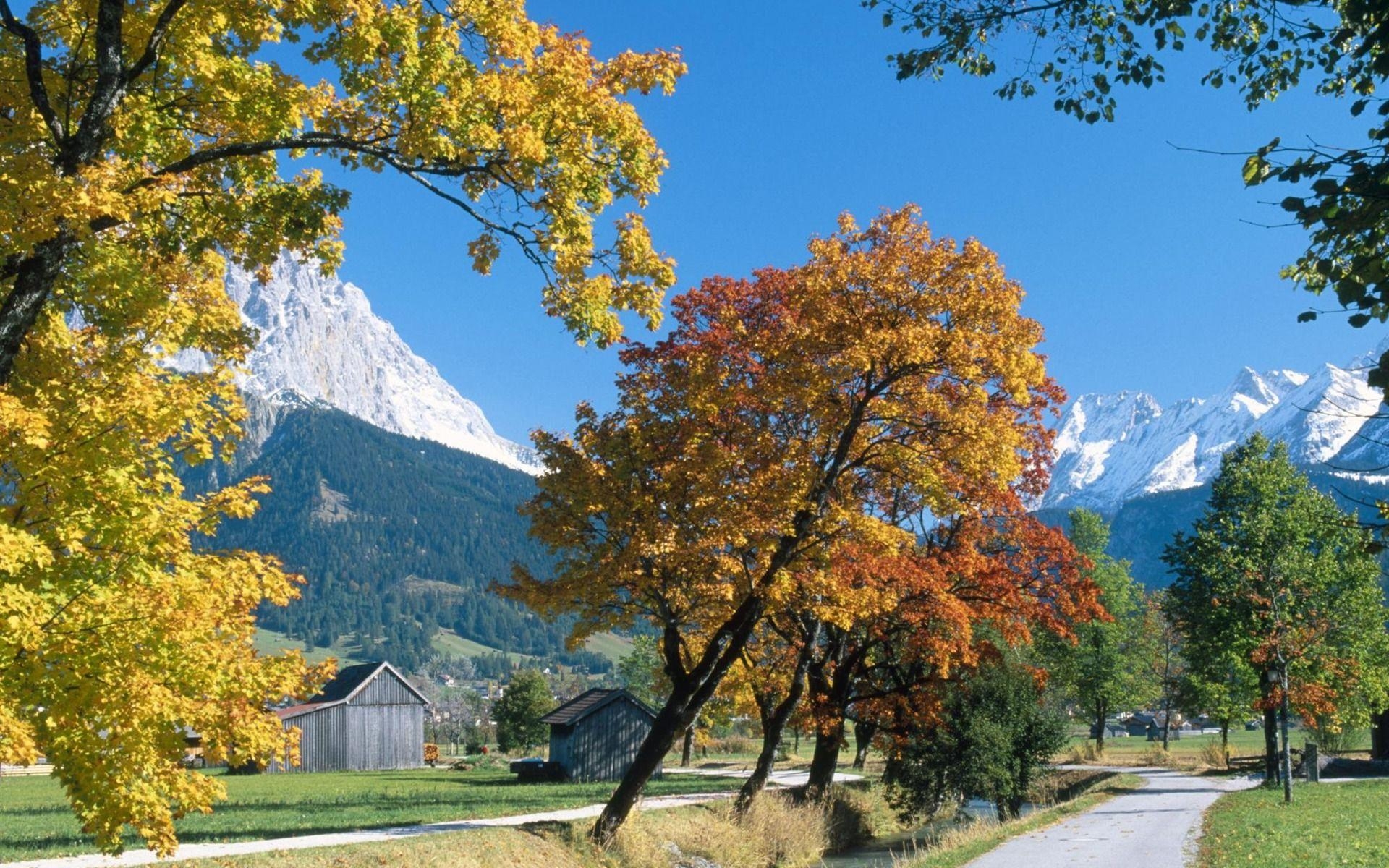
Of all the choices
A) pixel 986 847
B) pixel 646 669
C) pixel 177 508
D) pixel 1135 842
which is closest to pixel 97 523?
pixel 177 508

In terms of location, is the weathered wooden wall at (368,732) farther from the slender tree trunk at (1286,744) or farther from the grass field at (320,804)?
the slender tree trunk at (1286,744)

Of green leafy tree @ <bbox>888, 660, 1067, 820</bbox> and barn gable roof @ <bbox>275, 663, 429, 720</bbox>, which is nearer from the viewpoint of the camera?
green leafy tree @ <bbox>888, 660, 1067, 820</bbox>

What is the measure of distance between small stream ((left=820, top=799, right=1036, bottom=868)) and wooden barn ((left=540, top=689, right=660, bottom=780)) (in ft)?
65.6

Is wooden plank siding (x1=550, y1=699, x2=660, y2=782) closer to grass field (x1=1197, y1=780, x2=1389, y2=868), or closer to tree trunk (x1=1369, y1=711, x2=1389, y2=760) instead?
grass field (x1=1197, y1=780, x2=1389, y2=868)

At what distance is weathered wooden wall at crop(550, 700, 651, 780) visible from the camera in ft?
148

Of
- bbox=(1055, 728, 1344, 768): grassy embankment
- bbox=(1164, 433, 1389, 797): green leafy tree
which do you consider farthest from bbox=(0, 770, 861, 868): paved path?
bbox=(1055, 728, 1344, 768): grassy embankment

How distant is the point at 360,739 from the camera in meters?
62.2

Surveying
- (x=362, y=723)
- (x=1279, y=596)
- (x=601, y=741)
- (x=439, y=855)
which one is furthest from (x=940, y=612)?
(x=362, y=723)

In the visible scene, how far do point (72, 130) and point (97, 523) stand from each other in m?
3.49

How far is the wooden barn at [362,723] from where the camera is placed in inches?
2346

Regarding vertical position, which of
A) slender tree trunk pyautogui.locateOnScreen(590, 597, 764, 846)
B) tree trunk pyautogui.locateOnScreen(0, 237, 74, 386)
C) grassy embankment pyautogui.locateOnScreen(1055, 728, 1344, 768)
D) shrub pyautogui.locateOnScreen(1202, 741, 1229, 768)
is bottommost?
grassy embankment pyautogui.locateOnScreen(1055, 728, 1344, 768)

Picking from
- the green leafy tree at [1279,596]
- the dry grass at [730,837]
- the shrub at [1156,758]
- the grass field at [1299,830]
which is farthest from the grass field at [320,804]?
the shrub at [1156,758]

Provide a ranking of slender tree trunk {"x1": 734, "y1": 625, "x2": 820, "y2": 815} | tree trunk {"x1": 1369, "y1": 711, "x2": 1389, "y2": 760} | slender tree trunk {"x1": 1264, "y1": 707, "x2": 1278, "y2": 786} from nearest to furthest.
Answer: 1. slender tree trunk {"x1": 734, "y1": 625, "x2": 820, "y2": 815}
2. slender tree trunk {"x1": 1264, "y1": 707, "x2": 1278, "y2": 786}
3. tree trunk {"x1": 1369, "y1": 711, "x2": 1389, "y2": 760}

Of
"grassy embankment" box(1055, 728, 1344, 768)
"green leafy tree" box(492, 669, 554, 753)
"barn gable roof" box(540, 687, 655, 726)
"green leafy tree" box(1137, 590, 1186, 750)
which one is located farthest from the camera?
"green leafy tree" box(492, 669, 554, 753)
